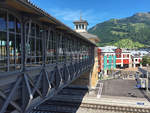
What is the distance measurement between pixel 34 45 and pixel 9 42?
83.0 inches

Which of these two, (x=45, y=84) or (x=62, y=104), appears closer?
(x=45, y=84)

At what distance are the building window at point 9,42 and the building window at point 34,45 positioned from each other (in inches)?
30.6

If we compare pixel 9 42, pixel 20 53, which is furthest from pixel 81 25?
pixel 9 42

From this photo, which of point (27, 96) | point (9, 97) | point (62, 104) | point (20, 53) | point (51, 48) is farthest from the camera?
point (62, 104)

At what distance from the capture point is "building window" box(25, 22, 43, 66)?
24.1 feet

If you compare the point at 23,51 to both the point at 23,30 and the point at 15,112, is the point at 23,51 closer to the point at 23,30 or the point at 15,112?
the point at 23,30

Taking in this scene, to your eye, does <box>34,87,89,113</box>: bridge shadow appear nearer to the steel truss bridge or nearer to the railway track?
the railway track

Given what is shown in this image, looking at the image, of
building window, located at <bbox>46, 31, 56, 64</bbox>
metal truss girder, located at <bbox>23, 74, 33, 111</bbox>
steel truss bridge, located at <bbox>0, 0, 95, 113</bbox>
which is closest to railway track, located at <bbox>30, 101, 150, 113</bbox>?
building window, located at <bbox>46, 31, 56, 64</bbox>

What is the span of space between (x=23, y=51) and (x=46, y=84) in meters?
2.99

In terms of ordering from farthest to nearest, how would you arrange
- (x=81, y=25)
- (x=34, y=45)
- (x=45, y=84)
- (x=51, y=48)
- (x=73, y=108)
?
(x=81, y=25)
(x=73, y=108)
(x=51, y=48)
(x=45, y=84)
(x=34, y=45)

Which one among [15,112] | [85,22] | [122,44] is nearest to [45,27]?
[15,112]

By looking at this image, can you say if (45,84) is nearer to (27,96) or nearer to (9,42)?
(27,96)

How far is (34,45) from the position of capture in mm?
7852

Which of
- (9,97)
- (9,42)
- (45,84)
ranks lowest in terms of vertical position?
(45,84)
